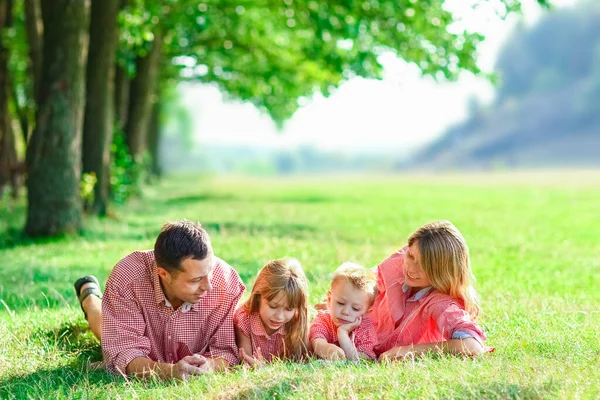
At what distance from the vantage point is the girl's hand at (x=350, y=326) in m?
6.71

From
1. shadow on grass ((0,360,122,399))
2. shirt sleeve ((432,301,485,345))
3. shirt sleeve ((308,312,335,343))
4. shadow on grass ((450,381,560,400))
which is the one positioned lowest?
shadow on grass ((0,360,122,399))

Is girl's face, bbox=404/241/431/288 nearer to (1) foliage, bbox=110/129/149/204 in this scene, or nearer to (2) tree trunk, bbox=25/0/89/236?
(2) tree trunk, bbox=25/0/89/236

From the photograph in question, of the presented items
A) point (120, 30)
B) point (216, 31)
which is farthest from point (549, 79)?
point (120, 30)

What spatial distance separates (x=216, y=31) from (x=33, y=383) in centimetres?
2491

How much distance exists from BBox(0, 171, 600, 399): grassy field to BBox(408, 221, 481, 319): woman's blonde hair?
0.53 m

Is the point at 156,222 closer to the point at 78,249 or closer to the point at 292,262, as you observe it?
the point at 78,249

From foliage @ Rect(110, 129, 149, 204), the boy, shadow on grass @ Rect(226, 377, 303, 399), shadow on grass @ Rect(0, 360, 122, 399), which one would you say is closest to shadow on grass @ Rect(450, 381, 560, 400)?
shadow on grass @ Rect(226, 377, 303, 399)

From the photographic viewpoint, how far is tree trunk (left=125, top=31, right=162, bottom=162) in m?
25.6

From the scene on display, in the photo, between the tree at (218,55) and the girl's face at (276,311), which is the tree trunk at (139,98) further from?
the girl's face at (276,311)

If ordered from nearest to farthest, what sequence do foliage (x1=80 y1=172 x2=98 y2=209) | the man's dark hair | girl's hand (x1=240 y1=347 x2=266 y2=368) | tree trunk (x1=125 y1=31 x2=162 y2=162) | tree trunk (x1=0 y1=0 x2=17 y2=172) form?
the man's dark hair, girl's hand (x1=240 y1=347 x2=266 y2=368), foliage (x1=80 y1=172 x2=98 y2=209), tree trunk (x1=0 y1=0 x2=17 y2=172), tree trunk (x1=125 y1=31 x2=162 y2=162)

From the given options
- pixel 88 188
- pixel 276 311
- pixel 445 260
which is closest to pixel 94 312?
pixel 276 311

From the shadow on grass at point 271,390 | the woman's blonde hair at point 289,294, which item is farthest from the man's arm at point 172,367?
the shadow on grass at point 271,390

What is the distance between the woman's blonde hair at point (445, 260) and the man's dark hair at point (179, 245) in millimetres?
1574

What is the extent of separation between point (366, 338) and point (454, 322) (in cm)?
73
